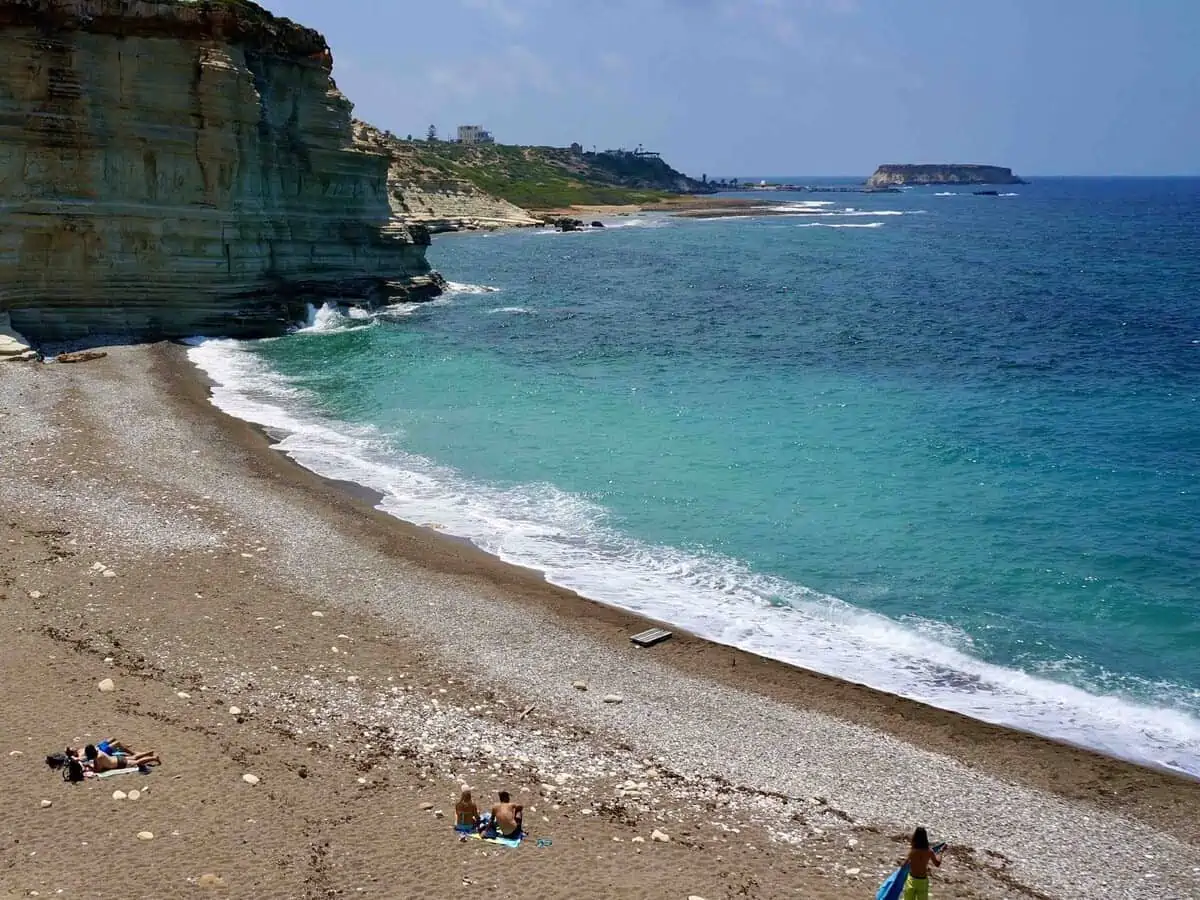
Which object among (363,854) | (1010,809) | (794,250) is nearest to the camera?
(363,854)

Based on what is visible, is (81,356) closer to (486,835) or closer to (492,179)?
(486,835)

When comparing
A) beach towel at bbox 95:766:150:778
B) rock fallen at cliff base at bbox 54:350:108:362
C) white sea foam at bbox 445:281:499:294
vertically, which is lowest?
beach towel at bbox 95:766:150:778

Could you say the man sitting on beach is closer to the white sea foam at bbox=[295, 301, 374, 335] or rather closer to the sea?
the sea

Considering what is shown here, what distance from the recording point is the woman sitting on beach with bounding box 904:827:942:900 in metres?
11.1

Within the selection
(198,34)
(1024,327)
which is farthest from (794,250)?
(198,34)

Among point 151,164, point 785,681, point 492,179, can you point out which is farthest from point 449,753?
point 492,179

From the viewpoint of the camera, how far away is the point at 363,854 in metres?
11.8

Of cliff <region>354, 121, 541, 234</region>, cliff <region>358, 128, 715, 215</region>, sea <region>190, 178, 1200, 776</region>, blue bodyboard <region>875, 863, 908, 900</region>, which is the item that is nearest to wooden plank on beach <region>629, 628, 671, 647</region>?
sea <region>190, 178, 1200, 776</region>

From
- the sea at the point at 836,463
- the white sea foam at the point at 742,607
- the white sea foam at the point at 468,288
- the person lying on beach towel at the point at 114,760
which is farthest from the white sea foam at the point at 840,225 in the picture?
the person lying on beach towel at the point at 114,760

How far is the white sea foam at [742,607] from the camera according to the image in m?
16.3

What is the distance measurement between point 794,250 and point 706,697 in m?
88.8

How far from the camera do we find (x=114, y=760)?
12852mm

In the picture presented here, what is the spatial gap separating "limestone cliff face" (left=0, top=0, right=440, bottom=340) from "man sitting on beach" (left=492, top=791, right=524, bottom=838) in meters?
34.7

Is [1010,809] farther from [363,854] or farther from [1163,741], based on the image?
[363,854]
